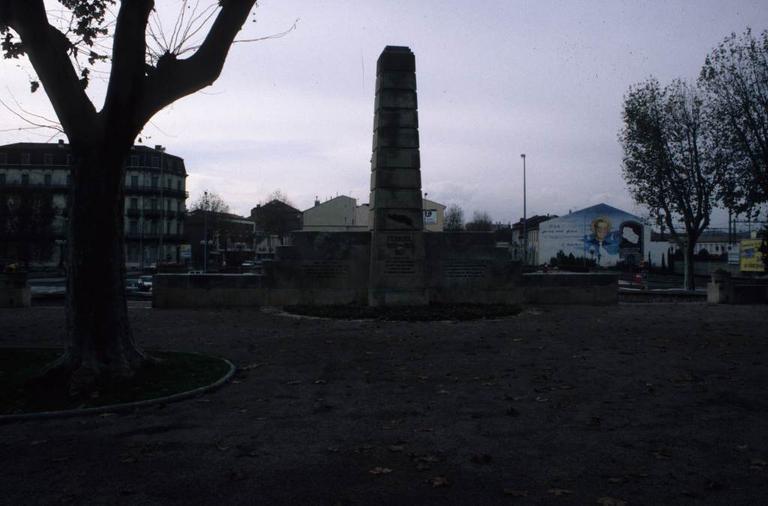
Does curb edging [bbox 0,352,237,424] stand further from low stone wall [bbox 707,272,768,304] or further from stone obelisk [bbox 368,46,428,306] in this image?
low stone wall [bbox 707,272,768,304]

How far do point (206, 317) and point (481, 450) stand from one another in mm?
11924

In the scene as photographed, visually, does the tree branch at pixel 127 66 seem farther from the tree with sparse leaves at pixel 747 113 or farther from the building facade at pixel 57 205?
the building facade at pixel 57 205

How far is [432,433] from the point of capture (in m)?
6.62

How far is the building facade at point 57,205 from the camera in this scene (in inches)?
2329

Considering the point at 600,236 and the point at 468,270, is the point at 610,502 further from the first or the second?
the point at 600,236

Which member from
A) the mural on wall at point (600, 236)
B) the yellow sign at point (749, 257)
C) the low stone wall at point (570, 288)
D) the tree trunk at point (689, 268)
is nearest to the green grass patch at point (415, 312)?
the low stone wall at point (570, 288)

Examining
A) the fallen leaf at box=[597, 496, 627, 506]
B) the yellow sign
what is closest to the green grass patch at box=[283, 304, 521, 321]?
the fallen leaf at box=[597, 496, 627, 506]

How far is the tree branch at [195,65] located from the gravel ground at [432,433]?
13.0 feet

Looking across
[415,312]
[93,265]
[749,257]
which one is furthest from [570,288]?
[749,257]

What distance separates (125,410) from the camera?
7.61 meters

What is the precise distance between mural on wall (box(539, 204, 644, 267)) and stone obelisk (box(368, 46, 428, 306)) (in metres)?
61.6

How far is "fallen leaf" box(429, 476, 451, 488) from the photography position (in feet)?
16.9

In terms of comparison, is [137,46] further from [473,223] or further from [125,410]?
[473,223]

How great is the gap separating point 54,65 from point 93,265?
254 centimetres
